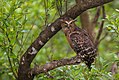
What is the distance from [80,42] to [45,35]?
0.79 feet

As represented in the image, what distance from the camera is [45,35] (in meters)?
1.90

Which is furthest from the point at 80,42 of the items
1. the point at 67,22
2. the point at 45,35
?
the point at 45,35

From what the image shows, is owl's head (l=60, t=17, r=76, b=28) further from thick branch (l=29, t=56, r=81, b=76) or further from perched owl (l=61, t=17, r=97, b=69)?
thick branch (l=29, t=56, r=81, b=76)

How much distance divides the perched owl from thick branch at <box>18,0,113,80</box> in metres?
0.05

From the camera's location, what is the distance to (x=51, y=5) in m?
2.10

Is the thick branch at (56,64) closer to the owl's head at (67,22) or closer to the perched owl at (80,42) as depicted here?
the perched owl at (80,42)

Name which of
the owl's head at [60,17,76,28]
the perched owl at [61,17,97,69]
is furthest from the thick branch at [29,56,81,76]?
the owl's head at [60,17,76,28]

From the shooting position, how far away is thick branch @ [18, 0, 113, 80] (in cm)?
179

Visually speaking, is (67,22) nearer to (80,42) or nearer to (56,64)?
(80,42)

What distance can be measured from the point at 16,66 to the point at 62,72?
392 millimetres

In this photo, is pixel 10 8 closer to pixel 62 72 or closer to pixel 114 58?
pixel 62 72

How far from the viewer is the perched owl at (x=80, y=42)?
1.74 meters

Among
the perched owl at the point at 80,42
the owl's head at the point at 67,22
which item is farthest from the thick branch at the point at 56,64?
the owl's head at the point at 67,22

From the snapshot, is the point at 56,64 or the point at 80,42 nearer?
the point at 80,42
